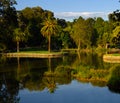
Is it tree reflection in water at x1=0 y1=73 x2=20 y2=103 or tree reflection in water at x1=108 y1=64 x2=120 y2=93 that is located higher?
tree reflection in water at x1=108 y1=64 x2=120 y2=93

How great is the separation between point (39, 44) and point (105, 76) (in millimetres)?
93935

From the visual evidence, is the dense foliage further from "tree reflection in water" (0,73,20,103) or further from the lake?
"tree reflection in water" (0,73,20,103)

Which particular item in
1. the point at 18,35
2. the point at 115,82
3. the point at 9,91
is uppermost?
the point at 18,35

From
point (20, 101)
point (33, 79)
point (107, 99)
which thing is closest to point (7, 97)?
point (20, 101)


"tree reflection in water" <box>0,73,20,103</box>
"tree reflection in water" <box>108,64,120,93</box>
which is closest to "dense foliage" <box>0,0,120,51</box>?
"tree reflection in water" <box>0,73,20,103</box>

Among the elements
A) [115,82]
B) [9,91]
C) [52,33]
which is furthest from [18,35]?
[115,82]

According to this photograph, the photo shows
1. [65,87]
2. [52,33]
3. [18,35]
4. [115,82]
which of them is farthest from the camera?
[52,33]

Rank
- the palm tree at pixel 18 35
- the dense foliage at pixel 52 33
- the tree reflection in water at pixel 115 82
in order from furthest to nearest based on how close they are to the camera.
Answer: the dense foliage at pixel 52 33 < the palm tree at pixel 18 35 < the tree reflection in water at pixel 115 82

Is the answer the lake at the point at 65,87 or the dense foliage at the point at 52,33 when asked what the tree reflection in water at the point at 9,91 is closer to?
the lake at the point at 65,87

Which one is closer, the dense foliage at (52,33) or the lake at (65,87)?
the lake at (65,87)

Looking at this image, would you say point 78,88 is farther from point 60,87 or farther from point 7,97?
point 7,97

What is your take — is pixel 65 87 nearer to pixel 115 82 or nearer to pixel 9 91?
pixel 115 82

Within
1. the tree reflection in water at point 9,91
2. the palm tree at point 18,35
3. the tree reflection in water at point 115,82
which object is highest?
the palm tree at point 18,35

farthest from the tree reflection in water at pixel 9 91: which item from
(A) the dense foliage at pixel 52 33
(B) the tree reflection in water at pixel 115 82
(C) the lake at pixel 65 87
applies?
(A) the dense foliage at pixel 52 33
